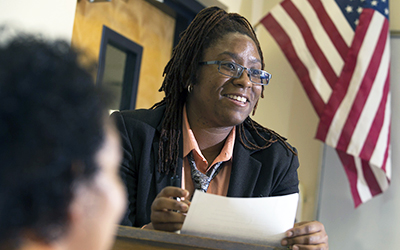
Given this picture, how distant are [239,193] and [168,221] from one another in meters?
0.44

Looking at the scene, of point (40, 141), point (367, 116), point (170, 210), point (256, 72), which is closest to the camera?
point (40, 141)

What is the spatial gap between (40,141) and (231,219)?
681 millimetres

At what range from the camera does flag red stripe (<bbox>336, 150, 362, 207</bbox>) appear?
2727 millimetres

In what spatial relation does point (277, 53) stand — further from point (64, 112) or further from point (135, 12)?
point (64, 112)

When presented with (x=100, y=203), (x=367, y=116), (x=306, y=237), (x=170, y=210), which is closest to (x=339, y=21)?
(x=367, y=116)

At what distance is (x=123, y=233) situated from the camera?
2.72 feet

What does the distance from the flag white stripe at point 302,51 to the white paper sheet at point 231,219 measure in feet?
6.25

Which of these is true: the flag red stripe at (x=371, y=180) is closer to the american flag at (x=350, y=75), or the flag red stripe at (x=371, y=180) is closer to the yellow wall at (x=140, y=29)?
the american flag at (x=350, y=75)

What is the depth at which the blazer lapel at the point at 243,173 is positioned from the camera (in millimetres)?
1415

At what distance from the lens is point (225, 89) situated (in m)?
1.48

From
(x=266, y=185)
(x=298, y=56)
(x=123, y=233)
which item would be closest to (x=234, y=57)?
(x=266, y=185)

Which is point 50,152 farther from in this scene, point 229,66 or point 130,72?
point 130,72

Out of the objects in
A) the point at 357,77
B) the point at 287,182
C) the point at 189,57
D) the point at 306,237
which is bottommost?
the point at 306,237

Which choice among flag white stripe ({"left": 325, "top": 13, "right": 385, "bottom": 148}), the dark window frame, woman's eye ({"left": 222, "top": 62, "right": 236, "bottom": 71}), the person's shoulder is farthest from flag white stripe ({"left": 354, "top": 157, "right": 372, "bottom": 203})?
woman's eye ({"left": 222, "top": 62, "right": 236, "bottom": 71})
